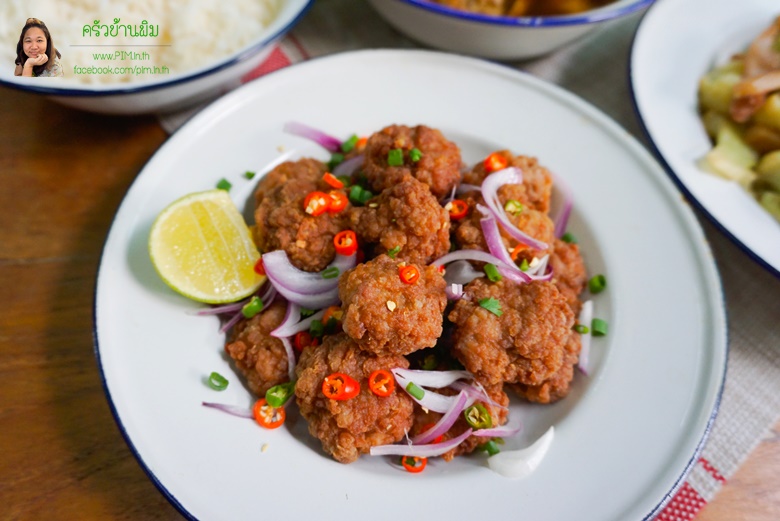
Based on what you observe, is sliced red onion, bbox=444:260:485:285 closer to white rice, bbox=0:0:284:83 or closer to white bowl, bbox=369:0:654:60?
white bowl, bbox=369:0:654:60

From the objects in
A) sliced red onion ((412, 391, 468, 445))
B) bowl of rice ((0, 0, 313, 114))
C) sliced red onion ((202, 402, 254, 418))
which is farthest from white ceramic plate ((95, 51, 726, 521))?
bowl of rice ((0, 0, 313, 114))

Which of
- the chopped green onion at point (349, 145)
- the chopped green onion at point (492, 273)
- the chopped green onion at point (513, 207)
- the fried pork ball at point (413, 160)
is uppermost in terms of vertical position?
the fried pork ball at point (413, 160)

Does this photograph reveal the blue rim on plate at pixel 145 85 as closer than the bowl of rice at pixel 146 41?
Yes

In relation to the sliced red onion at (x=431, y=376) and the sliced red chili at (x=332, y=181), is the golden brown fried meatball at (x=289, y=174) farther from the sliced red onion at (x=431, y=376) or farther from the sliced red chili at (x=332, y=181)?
the sliced red onion at (x=431, y=376)

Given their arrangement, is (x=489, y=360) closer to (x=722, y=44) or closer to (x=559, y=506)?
(x=559, y=506)

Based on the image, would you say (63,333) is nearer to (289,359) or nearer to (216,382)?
(216,382)

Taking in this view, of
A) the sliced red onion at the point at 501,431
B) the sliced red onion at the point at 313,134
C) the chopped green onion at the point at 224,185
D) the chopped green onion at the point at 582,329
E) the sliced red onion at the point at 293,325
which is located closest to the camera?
the sliced red onion at the point at 501,431

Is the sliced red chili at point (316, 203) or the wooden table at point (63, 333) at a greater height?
the sliced red chili at point (316, 203)

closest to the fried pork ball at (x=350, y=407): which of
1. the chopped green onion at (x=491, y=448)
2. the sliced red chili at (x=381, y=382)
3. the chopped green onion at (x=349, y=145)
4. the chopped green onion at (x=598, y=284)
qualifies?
the sliced red chili at (x=381, y=382)
